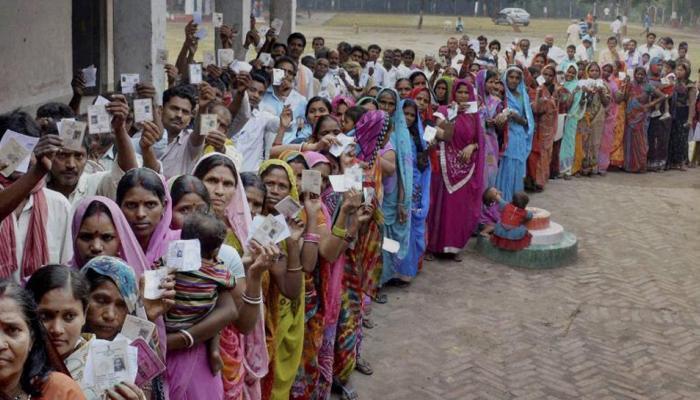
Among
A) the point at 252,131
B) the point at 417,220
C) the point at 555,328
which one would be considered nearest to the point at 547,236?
the point at 417,220

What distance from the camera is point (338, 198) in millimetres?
5414

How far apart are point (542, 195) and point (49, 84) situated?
7.24 meters

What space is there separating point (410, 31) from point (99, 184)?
42.5m

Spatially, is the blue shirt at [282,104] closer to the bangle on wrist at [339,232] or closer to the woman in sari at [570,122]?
the bangle on wrist at [339,232]

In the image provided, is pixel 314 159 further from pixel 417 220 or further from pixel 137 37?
pixel 137 37

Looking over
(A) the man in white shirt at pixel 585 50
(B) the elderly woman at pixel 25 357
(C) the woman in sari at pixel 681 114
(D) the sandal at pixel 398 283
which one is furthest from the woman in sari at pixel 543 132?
(B) the elderly woman at pixel 25 357

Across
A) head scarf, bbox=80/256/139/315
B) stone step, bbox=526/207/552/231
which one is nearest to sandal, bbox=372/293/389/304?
stone step, bbox=526/207/552/231

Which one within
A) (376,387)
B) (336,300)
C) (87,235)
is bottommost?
(376,387)

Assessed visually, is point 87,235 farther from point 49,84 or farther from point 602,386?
point 49,84

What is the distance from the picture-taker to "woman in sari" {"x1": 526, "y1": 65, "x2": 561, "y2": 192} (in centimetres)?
1272

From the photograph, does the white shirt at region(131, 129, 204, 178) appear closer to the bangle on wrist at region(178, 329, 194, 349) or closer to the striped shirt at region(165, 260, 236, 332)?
the striped shirt at region(165, 260, 236, 332)

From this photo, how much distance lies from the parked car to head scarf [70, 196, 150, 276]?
164ft

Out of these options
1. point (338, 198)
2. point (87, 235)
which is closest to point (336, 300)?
point (338, 198)

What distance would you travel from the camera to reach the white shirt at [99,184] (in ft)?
14.4
